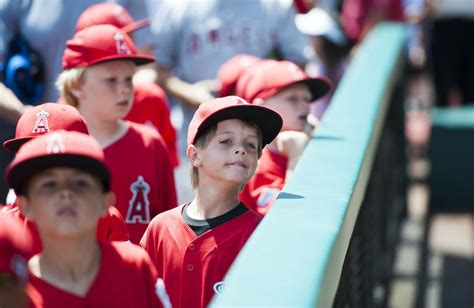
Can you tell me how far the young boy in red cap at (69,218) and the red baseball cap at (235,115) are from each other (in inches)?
29.5

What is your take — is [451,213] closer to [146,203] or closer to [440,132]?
[440,132]

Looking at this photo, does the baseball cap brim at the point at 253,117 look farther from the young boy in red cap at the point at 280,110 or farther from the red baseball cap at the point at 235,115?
the young boy in red cap at the point at 280,110

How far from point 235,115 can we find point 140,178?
2.82ft

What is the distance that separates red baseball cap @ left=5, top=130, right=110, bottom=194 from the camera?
2.91 meters

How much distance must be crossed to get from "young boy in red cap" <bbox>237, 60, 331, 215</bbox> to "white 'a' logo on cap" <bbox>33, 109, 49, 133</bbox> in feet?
3.18

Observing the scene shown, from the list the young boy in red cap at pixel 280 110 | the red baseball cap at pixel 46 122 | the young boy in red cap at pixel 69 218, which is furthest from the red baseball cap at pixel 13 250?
the young boy in red cap at pixel 280 110

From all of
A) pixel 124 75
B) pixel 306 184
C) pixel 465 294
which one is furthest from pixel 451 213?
pixel 306 184

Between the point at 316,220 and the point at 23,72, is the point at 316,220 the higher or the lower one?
the lower one

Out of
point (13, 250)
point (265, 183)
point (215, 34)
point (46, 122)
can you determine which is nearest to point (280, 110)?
point (265, 183)

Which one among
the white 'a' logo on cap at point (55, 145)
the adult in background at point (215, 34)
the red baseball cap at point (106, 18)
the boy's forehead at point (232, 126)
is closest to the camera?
the white 'a' logo on cap at point (55, 145)

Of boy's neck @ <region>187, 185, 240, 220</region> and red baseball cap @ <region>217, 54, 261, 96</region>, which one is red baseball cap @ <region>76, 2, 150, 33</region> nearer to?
red baseball cap @ <region>217, 54, 261, 96</region>

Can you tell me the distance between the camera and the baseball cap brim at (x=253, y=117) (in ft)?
12.2

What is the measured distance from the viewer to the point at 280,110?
479 centimetres

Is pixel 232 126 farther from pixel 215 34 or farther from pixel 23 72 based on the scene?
pixel 215 34
